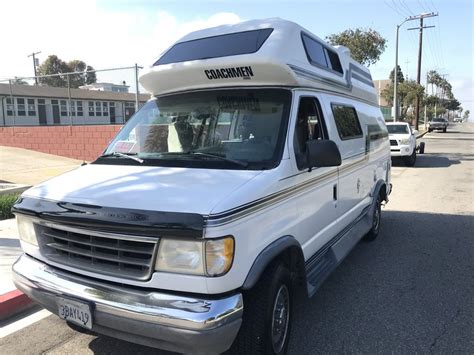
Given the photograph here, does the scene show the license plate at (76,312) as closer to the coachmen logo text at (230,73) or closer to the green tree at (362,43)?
the coachmen logo text at (230,73)

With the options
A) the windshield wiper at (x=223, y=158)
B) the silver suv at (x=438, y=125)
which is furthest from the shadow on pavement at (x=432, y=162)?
the silver suv at (x=438, y=125)

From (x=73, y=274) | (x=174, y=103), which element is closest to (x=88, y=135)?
(x=174, y=103)

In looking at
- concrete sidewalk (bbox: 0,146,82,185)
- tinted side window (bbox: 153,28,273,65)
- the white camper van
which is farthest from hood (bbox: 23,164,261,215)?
concrete sidewalk (bbox: 0,146,82,185)

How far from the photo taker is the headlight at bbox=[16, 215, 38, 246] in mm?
3445

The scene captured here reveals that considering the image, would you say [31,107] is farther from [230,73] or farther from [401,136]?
[230,73]

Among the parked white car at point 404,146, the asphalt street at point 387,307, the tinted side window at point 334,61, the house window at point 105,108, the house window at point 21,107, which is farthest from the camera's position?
the house window at point 105,108

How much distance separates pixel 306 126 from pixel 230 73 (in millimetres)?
832

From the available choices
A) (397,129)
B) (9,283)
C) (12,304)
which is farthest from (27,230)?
(397,129)

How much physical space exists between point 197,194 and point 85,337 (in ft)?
6.37

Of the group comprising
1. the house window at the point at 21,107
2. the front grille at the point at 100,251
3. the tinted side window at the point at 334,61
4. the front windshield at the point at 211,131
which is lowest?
the front grille at the point at 100,251

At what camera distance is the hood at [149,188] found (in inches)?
112

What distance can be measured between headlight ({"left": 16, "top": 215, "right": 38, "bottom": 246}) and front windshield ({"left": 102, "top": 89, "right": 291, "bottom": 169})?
0.82m

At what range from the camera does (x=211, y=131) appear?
3938 mm

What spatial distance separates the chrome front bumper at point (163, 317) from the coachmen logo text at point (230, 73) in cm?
203
